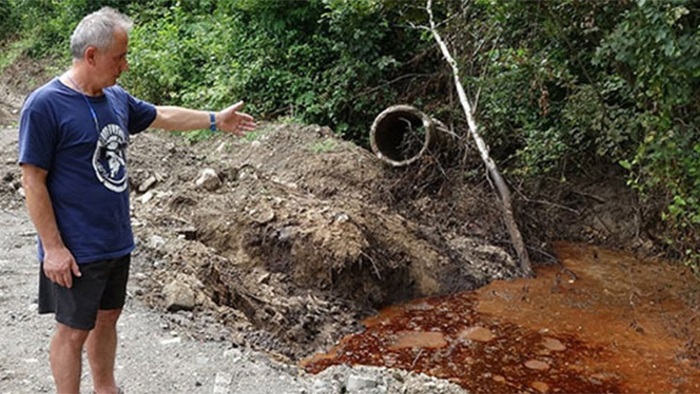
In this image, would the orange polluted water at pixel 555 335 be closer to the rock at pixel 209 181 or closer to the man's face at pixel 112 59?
the rock at pixel 209 181

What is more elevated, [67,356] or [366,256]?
[67,356]

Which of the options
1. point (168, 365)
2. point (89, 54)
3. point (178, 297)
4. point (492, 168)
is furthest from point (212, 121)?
point (492, 168)

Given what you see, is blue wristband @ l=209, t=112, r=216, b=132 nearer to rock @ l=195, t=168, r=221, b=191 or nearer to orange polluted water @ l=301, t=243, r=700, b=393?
orange polluted water @ l=301, t=243, r=700, b=393

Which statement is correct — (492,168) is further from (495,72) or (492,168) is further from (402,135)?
(402,135)

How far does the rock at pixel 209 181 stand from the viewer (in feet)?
22.7

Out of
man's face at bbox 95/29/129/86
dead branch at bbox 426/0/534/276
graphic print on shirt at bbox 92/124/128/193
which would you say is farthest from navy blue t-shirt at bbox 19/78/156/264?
dead branch at bbox 426/0/534/276

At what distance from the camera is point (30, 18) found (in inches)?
677

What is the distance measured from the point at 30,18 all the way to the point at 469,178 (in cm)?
1361

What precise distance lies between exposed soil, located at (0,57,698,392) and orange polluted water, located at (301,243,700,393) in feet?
0.07

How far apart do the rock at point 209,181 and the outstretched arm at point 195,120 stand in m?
3.48

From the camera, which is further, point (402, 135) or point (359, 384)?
point (402, 135)

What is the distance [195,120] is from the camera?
11.0 feet

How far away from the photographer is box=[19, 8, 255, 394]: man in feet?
8.34

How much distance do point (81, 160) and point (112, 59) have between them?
1.33 ft
